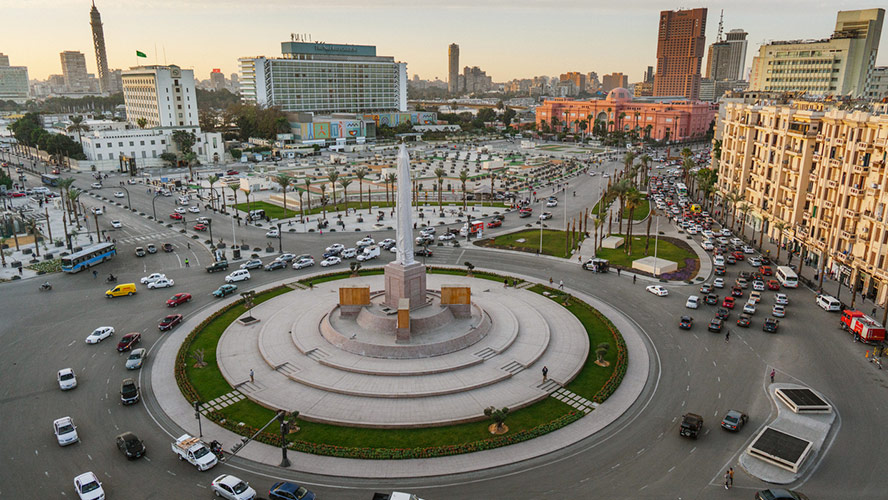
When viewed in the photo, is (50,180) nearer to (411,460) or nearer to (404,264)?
(404,264)

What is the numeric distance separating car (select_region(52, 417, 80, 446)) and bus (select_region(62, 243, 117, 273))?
124ft

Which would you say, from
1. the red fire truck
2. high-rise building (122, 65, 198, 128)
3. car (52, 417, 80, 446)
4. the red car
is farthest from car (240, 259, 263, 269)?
high-rise building (122, 65, 198, 128)

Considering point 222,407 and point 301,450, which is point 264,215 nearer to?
point 222,407

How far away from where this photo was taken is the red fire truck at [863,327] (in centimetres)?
4641

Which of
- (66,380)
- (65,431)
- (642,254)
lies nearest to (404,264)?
(65,431)

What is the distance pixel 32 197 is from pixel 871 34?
217706 millimetres

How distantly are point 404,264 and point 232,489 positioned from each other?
75.9 ft

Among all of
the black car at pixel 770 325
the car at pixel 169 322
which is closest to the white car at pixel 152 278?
the car at pixel 169 322

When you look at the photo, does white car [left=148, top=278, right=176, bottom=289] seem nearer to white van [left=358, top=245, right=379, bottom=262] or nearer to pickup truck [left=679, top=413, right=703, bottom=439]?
white van [left=358, top=245, right=379, bottom=262]

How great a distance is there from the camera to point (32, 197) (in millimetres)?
109812

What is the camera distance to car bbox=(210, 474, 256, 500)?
1125 inches

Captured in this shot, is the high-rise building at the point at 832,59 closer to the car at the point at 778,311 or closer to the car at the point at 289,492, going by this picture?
the car at the point at 778,311

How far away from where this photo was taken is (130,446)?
3197 cm

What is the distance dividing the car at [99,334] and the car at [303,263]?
895 inches
